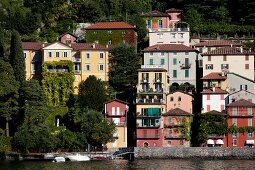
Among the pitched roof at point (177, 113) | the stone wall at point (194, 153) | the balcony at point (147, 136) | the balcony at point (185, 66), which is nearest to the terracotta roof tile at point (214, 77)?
the balcony at point (185, 66)

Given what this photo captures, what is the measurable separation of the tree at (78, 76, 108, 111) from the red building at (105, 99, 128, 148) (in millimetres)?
1018

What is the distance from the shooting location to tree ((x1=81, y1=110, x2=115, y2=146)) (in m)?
100

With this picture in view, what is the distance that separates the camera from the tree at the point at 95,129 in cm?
10031

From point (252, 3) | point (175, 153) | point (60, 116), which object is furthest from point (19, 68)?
point (252, 3)

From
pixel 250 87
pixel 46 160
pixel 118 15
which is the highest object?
pixel 118 15

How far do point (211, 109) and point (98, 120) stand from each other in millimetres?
11718

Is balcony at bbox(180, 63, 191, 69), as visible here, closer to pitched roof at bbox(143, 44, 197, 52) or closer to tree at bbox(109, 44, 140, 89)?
pitched roof at bbox(143, 44, 197, 52)

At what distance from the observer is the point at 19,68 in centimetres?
10594

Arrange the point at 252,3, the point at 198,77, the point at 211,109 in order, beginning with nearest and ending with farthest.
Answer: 1. the point at 211,109
2. the point at 198,77
3. the point at 252,3

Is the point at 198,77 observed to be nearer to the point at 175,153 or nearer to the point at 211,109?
the point at 211,109

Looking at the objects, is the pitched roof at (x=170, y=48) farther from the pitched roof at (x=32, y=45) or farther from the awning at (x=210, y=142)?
the awning at (x=210, y=142)

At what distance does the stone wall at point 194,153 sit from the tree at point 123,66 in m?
12.9

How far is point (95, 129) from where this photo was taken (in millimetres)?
100188

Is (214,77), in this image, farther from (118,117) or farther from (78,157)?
(78,157)
